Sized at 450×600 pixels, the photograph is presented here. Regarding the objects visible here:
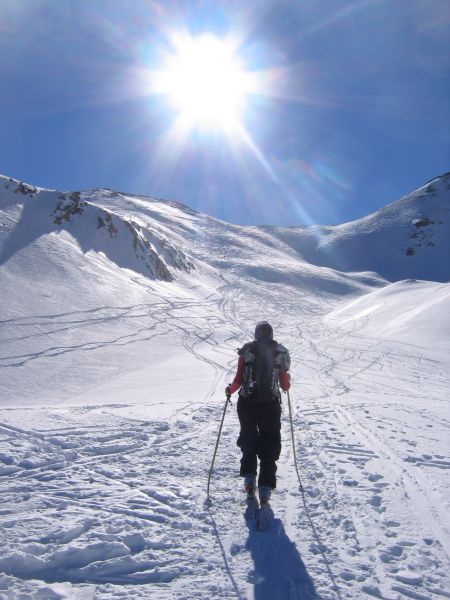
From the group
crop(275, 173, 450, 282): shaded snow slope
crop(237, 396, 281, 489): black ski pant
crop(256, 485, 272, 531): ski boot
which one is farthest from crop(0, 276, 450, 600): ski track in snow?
crop(275, 173, 450, 282): shaded snow slope

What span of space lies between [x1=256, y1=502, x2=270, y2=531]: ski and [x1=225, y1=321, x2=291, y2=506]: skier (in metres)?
0.32

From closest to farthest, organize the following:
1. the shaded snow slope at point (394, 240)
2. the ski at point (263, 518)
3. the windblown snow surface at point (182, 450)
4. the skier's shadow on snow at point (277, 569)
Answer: the skier's shadow on snow at point (277, 569) → the windblown snow surface at point (182, 450) → the ski at point (263, 518) → the shaded snow slope at point (394, 240)

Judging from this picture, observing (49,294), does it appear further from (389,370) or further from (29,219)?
(389,370)

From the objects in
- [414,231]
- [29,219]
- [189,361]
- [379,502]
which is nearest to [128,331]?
[189,361]

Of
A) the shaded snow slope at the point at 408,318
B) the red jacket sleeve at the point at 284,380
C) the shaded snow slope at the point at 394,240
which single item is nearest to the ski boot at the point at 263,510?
the red jacket sleeve at the point at 284,380

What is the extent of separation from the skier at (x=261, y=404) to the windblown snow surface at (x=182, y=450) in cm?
47

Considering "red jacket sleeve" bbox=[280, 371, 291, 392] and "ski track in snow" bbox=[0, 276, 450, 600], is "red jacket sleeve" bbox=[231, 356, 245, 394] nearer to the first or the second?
"red jacket sleeve" bbox=[280, 371, 291, 392]

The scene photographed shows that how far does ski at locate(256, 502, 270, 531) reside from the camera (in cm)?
470

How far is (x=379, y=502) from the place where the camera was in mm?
5301

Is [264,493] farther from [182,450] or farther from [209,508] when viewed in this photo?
[182,450]

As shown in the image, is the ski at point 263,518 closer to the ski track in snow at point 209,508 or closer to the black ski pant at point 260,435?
the ski track in snow at point 209,508

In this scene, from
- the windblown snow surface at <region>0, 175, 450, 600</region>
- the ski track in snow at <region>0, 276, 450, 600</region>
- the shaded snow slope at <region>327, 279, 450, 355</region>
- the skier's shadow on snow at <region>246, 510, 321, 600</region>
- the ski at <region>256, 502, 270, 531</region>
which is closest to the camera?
the skier's shadow on snow at <region>246, 510, 321, 600</region>

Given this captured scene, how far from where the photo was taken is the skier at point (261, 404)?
17.6ft

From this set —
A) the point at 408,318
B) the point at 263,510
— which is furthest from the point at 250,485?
the point at 408,318
